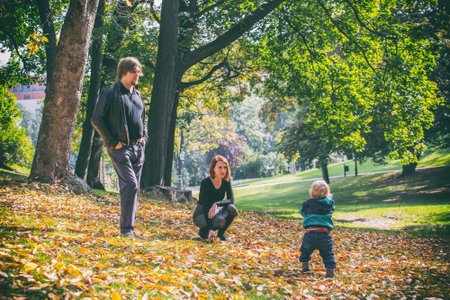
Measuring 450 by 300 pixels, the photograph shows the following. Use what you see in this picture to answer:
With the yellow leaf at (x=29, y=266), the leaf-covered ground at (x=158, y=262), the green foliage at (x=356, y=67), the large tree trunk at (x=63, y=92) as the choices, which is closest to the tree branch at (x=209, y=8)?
the green foliage at (x=356, y=67)

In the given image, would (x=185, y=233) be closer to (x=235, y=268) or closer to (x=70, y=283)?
(x=235, y=268)

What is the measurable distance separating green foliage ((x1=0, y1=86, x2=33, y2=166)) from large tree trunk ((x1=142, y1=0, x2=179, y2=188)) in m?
11.6

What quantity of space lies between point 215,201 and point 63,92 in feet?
13.6

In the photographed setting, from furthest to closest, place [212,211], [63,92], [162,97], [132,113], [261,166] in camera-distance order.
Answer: [261,166] < [162,97] < [63,92] < [212,211] < [132,113]

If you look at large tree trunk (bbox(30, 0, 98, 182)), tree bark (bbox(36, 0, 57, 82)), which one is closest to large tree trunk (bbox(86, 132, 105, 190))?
tree bark (bbox(36, 0, 57, 82))

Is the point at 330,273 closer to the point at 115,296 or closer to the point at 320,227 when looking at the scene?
the point at 320,227

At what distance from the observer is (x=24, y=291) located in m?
3.41

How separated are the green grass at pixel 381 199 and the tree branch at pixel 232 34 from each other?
Answer: 8990 millimetres

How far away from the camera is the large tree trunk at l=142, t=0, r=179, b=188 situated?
13906 mm

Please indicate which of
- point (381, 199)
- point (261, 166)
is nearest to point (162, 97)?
point (381, 199)

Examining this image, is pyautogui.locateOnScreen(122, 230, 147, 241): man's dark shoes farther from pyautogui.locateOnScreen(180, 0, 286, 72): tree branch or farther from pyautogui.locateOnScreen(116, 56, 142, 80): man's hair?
pyautogui.locateOnScreen(180, 0, 286, 72): tree branch

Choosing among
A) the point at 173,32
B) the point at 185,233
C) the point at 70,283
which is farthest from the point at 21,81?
the point at 70,283

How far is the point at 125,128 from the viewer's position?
596 centimetres

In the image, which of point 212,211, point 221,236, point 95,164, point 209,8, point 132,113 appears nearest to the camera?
point 132,113
